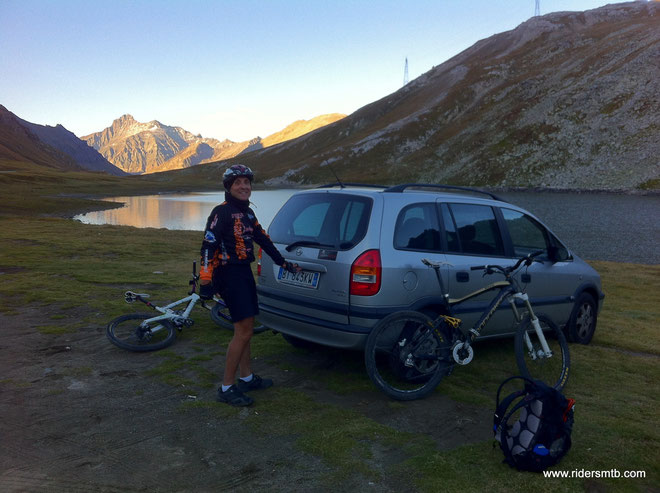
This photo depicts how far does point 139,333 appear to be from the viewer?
7418mm

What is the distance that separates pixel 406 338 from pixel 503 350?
259 cm

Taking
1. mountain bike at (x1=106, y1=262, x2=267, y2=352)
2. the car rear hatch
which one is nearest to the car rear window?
the car rear hatch

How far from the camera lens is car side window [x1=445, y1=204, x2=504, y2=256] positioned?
6492 mm

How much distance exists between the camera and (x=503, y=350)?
7.53 metres

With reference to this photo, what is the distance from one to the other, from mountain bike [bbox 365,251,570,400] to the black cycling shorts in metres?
1.36

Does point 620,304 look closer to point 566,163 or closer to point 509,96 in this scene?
point 566,163

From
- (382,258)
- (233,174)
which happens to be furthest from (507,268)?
(233,174)

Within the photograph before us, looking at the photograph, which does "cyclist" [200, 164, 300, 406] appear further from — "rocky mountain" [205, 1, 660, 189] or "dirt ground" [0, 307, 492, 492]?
"rocky mountain" [205, 1, 660, 189]

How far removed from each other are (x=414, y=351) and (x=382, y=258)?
3.57 ft

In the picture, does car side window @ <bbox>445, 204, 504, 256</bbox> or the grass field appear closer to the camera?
the grass field

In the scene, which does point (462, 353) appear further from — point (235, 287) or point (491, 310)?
point (235, 287)

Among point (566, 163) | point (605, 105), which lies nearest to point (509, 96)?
point (605, 105)

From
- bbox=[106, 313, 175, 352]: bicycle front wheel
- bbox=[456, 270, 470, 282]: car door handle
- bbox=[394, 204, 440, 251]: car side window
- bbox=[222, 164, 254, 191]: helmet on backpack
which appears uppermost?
bbox=[222, 164, 254, 191]: helmet on backpack

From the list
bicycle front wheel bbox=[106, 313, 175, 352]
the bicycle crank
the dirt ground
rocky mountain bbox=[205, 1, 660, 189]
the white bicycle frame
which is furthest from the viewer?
rocky mountain bbox=[205, 1, 660, 189]
